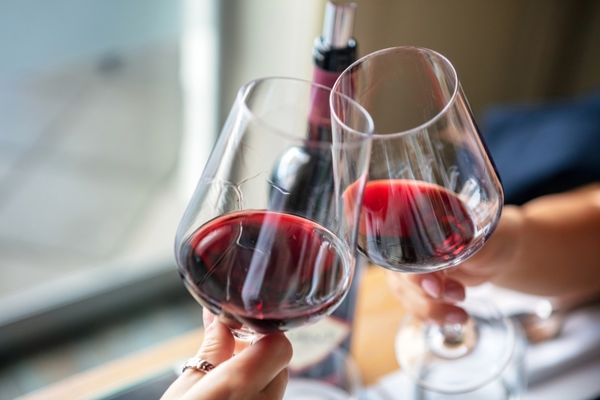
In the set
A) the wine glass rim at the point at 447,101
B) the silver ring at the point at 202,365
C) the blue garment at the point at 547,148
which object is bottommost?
the blue garment at the point at 547,148

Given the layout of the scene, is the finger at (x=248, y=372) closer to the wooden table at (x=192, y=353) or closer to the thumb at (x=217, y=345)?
the thumb at (x=217, y=345)

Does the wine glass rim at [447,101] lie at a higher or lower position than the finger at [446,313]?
higher

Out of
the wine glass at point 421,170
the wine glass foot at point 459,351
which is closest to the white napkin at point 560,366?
the wine glass foot at point 459,351

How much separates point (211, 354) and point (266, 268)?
0.10 m

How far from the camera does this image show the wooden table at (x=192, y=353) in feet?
2.67

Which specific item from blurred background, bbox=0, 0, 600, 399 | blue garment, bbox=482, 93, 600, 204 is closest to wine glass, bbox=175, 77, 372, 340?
blue garment, bbox=482, 93, 600, 204

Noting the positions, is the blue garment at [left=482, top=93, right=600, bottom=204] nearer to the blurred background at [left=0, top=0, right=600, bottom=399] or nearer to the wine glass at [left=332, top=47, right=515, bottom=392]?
the blurred background at [left=0, top=0, right=600, bottom=399]

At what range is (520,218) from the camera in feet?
2.72

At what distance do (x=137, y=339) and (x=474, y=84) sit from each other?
0.81m

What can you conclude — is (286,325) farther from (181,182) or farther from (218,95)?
(181,182)

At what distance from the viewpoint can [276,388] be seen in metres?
0.55

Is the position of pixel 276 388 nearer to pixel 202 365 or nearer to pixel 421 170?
pixel 202 365

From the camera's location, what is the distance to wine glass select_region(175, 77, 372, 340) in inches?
19.0

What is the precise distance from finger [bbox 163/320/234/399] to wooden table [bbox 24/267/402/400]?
0.90 ft
